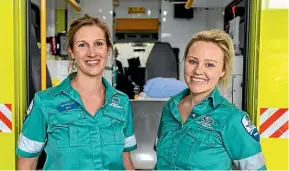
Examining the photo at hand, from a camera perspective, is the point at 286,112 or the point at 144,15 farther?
the point at 144,15

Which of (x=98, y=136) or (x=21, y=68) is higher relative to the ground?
(x=21, y=68)

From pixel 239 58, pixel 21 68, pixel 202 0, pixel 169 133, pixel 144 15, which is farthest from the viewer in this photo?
pixel 144 15

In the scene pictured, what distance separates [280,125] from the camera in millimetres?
2344

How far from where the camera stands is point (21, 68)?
2316 mm

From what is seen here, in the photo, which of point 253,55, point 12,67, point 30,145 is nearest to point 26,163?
point 30,145

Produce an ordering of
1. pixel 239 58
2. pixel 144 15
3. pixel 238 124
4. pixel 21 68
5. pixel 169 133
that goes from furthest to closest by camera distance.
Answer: pixel 144 15 < pixel 239 58 < pixel 21 68 < pixel 169 133 < pixel 238 124

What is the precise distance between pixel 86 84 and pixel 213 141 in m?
0.70

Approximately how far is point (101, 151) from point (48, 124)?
28 centimetres

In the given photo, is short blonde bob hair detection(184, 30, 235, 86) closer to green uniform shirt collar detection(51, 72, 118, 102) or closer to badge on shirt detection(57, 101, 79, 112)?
green uniform shirt collar detection(51, 72, 118, 102)

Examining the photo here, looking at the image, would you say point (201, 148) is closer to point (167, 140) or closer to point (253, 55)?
point (167, 140)

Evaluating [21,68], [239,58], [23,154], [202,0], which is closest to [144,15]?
[202,0]

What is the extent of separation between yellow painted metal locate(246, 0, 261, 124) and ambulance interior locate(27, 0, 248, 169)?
3.36 ft

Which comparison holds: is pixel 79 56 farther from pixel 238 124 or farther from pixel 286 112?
pixel 286 112

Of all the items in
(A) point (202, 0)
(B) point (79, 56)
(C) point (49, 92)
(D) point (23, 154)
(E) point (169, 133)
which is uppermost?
(A) point (202, 0)
